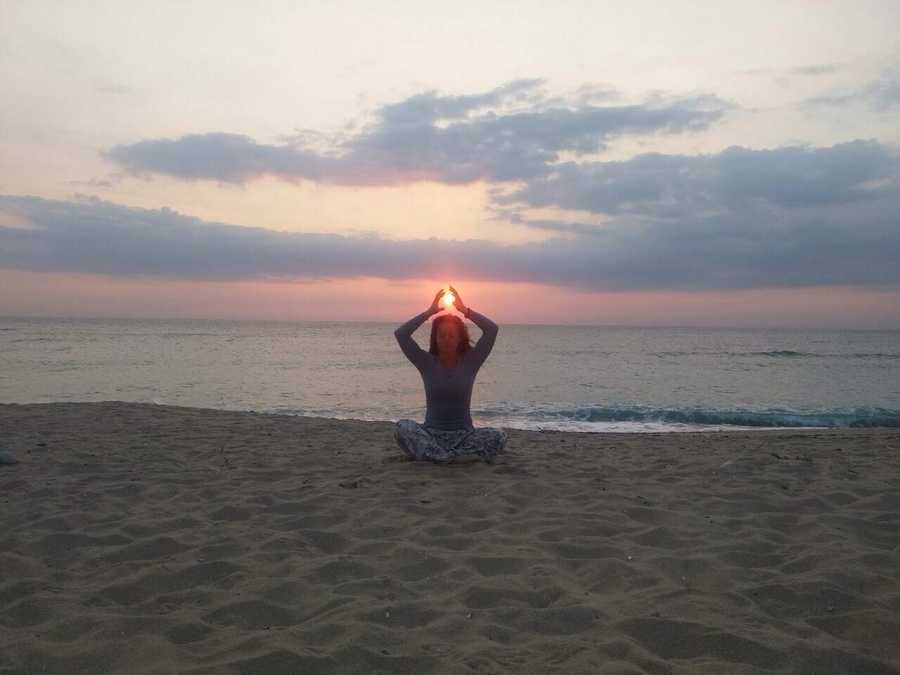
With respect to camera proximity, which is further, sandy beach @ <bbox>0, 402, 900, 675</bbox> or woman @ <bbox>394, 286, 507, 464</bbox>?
woman @ <bbox>394, 286, 507, 464</bbox>

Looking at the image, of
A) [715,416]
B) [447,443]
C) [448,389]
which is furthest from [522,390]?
[448,389]

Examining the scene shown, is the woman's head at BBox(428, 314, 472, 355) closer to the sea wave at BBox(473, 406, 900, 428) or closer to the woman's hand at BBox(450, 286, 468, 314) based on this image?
the woman's hand at BBox(450, 286, 468, 314)

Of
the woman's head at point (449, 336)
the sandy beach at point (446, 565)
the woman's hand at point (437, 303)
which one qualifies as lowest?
the sandy beach at point (446, 565)

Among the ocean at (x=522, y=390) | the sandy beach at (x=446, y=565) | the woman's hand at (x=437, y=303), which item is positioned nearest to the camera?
the sandy beach at (x=446, y=565)

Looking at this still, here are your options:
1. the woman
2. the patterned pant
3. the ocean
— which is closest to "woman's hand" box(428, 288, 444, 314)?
the woman

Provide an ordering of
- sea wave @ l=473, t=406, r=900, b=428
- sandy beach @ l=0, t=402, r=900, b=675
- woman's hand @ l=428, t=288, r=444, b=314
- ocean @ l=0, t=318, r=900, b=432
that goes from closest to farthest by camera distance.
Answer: sandy beach @ l=0, t=402, r=900, b=675, woman's hand @ l=428, t=288, r=444, b=314, sea wave @ l=473, t=406, r=900, b=428, ocean @ l=0, t=318, r=900, b=432

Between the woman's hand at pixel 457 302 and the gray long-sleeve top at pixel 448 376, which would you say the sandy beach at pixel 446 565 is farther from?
the woman's hand at pixel 457 302

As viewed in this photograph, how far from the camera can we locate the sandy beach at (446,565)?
10.0 ft

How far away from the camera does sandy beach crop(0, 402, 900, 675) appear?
10.0ft

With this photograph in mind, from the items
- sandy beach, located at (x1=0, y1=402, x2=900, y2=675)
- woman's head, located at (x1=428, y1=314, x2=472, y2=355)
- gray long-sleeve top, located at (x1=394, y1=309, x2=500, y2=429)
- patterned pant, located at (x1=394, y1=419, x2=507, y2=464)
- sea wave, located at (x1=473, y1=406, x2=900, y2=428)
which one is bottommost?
sea wave, located at (x1=473, y1=406, x2=900, y2=428)

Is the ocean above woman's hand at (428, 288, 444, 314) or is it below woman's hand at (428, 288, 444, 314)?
below

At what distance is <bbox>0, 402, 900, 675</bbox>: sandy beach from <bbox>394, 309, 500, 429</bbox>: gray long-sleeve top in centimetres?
63

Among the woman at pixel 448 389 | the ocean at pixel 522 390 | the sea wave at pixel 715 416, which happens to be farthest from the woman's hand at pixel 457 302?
the sea wave at pixel 715 416

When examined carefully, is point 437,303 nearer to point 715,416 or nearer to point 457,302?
point 457,302
